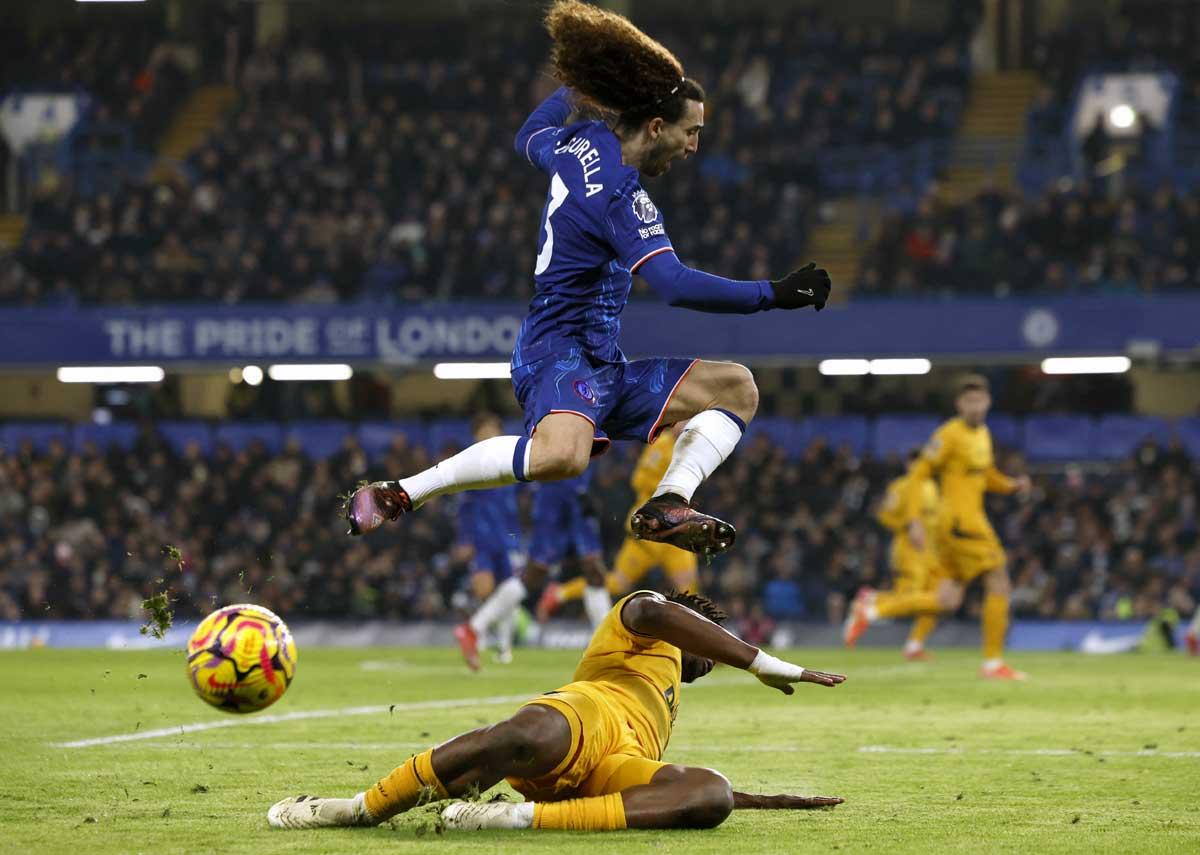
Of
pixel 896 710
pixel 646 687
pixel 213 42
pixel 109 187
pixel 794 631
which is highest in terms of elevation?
pixel 213 42

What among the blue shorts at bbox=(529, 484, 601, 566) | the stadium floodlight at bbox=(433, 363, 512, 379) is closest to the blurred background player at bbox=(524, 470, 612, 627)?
the blue shorts at bbox=(529, 484, 601, 566)

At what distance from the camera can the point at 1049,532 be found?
21.7 m

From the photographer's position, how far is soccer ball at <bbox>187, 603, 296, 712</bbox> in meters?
5.74

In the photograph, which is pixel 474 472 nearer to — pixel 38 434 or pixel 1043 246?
pixel 1043 246

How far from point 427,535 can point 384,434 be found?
239cm

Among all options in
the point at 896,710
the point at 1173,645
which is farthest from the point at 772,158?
the point at 896,710

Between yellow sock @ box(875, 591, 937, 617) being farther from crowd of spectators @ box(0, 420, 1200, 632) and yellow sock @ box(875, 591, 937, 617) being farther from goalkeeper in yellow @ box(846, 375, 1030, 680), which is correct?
crowd of spectators @ box(0, 420, 1200, 632)

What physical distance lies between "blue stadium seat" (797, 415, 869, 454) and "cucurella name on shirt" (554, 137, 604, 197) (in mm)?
16618

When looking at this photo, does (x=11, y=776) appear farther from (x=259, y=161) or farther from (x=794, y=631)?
(x=259, y=161)

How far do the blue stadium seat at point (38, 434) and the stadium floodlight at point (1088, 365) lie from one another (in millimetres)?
13380

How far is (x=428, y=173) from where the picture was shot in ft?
85.4

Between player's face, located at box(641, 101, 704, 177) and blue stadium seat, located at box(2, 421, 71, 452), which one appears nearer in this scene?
player's face, located at box(641, 101, 704, 177)

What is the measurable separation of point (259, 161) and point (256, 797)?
69.1 ft

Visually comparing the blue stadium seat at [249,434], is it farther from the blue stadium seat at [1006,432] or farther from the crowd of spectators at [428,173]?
the blue stadium seat at [1006,432]
